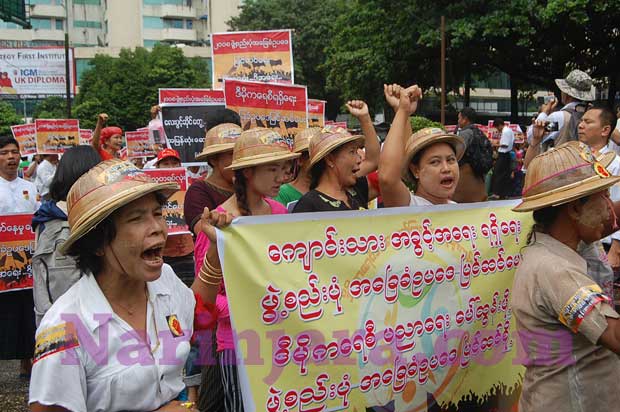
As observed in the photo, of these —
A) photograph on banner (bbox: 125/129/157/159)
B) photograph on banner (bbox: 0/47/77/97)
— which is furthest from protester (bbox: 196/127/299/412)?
photograph on banner (bbox: 0/47/77/97)

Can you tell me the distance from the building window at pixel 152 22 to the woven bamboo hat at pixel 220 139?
82169 mm

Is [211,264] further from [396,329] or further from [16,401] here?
[16,401]

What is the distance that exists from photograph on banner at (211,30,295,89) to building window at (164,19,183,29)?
79.5 meters

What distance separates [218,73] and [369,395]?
5.57 m

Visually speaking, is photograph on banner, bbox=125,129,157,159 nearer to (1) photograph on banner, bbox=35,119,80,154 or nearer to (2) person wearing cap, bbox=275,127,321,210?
(1) photograph on banner, bbox=35,119,80,154

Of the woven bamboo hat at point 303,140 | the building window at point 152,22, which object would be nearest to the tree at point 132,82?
the building window at point 152,22

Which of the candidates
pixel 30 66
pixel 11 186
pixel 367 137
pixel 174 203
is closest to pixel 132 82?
pixel 30 66

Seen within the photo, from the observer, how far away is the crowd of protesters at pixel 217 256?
219 centimetres

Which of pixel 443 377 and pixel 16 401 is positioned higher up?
pixel 443 377

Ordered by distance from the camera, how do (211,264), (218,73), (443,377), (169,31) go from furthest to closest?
(169,31) < (218,73) < (443,377) < (211,264)

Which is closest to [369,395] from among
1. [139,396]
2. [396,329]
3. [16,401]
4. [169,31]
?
[396,329]

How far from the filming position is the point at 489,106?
7269cm

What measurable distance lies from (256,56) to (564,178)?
575cm

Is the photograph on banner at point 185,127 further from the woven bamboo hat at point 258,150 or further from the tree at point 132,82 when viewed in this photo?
the tree at point 132,82
